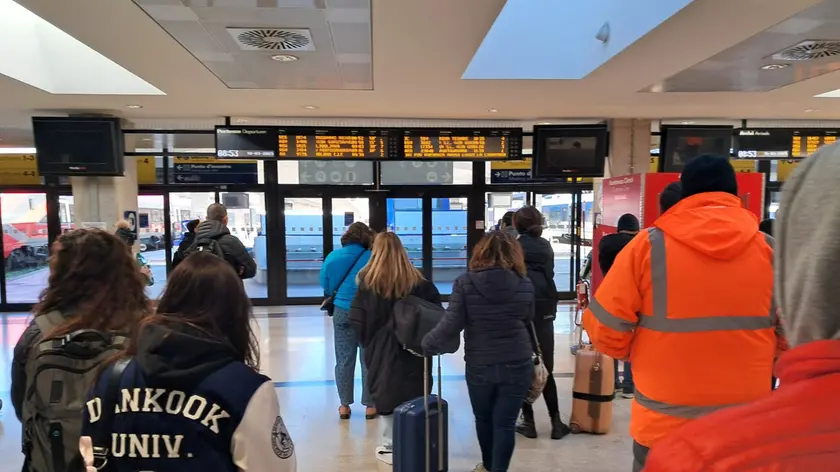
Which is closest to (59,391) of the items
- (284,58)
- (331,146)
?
(284,58)

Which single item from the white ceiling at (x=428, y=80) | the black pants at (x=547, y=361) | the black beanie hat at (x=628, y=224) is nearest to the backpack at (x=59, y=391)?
the white ceiling at (x=428, y=80)

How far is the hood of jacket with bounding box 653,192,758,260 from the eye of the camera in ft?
5.30

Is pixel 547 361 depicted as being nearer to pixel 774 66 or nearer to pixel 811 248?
pixel 774 66

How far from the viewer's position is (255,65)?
3.74 m

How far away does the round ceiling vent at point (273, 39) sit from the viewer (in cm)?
308

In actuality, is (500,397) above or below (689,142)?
below

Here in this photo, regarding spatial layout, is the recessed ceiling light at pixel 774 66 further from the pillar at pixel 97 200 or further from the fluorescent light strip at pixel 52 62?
the pillar at pixel 97 200

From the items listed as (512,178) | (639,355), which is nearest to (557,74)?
(639,355)

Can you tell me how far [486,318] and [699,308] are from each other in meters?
1.19

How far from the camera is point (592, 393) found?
3.64 meters

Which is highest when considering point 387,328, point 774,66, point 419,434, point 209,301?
point 774,66

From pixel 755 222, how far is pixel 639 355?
0.63m

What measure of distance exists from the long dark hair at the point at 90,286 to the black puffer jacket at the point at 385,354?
4.39ft

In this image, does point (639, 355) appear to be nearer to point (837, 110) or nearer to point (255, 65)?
point (255, 65)
